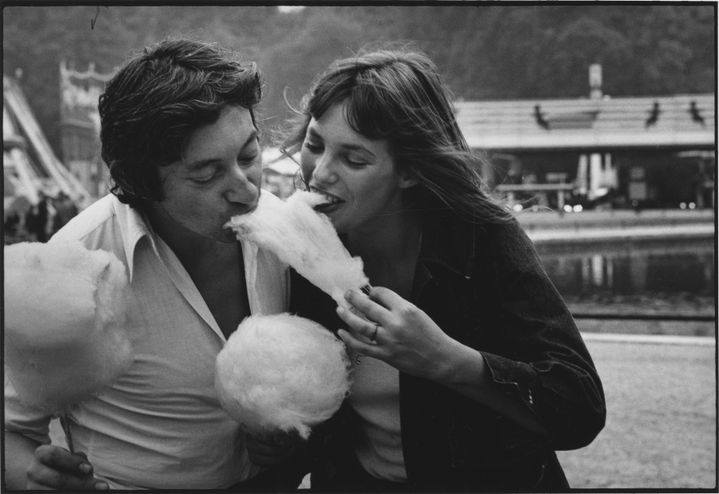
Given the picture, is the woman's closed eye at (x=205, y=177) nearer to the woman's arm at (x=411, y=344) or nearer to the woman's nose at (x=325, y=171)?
the woman's nose at (x=325, y=171)

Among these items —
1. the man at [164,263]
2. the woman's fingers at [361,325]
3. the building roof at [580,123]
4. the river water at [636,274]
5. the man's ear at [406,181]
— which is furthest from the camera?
the building roof at [580,123]

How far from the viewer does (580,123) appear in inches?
594

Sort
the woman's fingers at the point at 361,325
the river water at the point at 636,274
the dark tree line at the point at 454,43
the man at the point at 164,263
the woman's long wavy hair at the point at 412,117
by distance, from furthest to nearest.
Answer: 1. the river water at the point at 636,274
2. the dark tree line at the point at 454,43
3. the woman's long wavy hair at the point at 412,117
4. the man at the point at 164,263
5. the woman's fingers at the point at 361,325

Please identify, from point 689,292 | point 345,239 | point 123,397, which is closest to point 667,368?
point 345,239

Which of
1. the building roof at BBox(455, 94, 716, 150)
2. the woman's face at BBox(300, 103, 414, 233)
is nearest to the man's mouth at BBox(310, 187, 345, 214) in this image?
the woman's face at BBox(300, 103, 414, 233)

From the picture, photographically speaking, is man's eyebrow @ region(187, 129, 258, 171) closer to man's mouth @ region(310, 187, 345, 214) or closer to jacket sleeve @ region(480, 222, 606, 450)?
man's mouth @ region(310, 187, 345, 214)

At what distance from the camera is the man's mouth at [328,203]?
1.82 m

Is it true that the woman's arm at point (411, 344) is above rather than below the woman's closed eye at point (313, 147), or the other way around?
below

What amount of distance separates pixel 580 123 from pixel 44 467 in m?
14.6

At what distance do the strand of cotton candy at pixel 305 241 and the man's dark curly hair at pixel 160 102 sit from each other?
226 mm

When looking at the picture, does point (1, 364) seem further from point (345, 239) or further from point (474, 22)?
point (474, 22)

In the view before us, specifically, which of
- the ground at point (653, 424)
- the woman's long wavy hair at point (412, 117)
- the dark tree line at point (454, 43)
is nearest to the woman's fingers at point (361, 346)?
the woman's long wavy hair at point (412, 117)

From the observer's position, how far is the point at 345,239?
1.98 m

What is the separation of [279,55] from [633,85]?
26.0 ft
